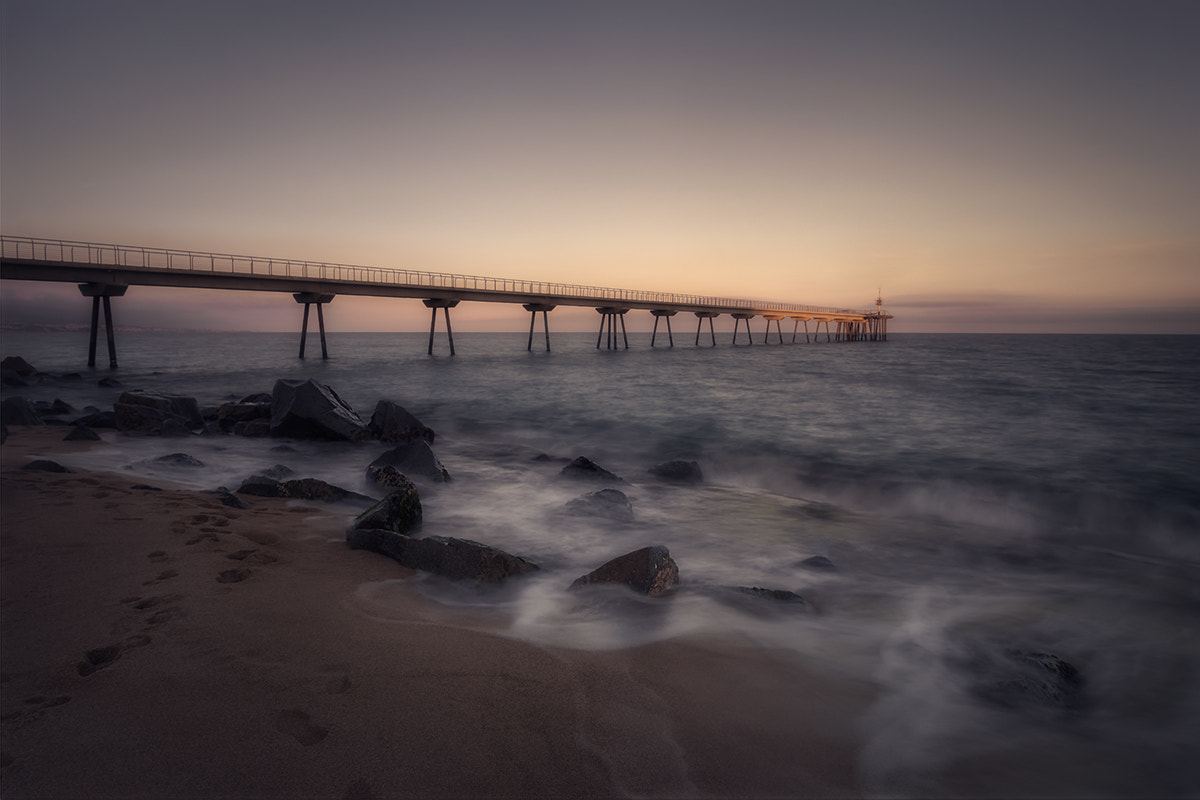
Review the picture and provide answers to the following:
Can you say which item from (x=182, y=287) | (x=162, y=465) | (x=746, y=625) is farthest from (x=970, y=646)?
(x=182, y=287)

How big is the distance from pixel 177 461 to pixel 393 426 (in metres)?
3.67

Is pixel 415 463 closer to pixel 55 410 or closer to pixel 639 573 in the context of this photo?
pixel 639 573

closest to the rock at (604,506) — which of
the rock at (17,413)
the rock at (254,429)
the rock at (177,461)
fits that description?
the rock at (177,461)

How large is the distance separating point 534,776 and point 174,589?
2.85m

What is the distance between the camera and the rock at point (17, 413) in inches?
405

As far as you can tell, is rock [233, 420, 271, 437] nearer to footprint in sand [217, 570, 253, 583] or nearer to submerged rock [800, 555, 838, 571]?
footprint in sand [217, 570, 253, 583]

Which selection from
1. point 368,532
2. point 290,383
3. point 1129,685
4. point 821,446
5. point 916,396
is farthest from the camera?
point 916,396

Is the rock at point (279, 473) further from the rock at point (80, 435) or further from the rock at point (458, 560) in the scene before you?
the rock at point (80, 435)

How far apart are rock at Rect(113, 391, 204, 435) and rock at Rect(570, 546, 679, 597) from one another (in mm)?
10457

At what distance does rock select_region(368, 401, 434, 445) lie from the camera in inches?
437

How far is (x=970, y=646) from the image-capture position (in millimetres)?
4039

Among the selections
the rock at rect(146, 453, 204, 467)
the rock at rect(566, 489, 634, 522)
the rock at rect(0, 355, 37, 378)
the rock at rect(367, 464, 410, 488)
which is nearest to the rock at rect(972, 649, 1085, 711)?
the rock at rect(566, 489, 634, 522)

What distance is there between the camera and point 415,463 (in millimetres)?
8430

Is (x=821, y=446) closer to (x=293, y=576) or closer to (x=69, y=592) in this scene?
(x=293, y=576)
